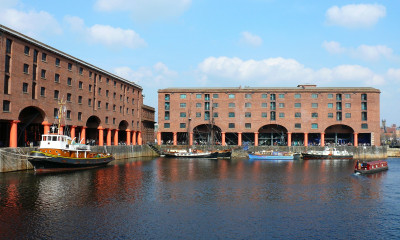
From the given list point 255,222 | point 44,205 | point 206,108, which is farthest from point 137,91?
point 255,222

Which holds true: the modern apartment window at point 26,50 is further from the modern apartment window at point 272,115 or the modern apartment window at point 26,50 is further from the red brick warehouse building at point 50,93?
the modern apartment window at point 272,115

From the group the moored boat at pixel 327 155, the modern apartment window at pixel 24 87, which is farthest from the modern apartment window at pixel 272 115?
the modern apartment window at pixel 24 87

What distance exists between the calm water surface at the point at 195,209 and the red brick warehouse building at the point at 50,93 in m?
16.5

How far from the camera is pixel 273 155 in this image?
9056cm

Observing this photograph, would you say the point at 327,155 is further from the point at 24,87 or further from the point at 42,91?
the point at 24,87

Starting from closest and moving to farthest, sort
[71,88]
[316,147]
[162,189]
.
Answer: [162,189] < [71,88] < [316,147]

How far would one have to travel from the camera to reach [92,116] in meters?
78.2

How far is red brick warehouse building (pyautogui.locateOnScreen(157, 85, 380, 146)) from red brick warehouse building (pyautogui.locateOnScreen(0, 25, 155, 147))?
15074 millimetres

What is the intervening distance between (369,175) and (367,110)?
51185 millimetres

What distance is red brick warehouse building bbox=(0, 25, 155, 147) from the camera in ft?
→ 171

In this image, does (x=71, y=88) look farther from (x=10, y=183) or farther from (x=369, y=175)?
(x=369, y=175)

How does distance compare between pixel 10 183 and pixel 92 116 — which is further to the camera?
pixel 92 116

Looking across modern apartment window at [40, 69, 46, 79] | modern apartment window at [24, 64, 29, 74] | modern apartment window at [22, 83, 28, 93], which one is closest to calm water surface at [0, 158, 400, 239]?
modern apartment window at [22, 83, 28, 93]

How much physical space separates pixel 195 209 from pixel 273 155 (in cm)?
6600
